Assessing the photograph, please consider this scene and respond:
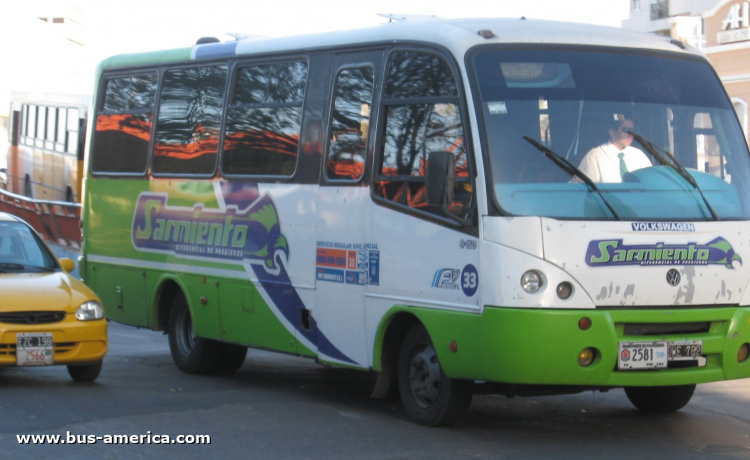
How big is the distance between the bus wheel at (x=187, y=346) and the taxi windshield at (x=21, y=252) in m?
1.41

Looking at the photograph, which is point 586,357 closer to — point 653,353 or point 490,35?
point 653,353

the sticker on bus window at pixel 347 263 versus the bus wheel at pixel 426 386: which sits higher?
the sticker on bus window at pixel 347 263

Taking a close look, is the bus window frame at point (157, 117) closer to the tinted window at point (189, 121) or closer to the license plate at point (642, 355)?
the tinted window at point (189, 121)

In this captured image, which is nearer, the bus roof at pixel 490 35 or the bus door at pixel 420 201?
the bus door at pixel 420 201

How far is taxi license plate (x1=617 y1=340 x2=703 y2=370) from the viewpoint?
8.19 metres

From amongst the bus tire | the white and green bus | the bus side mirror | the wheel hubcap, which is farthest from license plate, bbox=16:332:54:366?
the bus side mirror

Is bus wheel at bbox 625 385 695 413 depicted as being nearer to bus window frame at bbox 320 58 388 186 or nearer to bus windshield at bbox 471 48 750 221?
bus windshield at bbox 471 48 750 221

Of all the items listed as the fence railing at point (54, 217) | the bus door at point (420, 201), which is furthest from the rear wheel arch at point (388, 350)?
the fence railing at point (54, 217)

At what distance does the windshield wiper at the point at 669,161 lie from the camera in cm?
866

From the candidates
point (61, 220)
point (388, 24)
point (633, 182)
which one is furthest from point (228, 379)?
point (61, 220)

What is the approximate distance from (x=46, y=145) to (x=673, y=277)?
89.4ft

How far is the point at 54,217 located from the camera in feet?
87.1

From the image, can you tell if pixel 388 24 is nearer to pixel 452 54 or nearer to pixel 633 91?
pixel 452 54

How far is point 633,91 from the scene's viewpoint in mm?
8875
